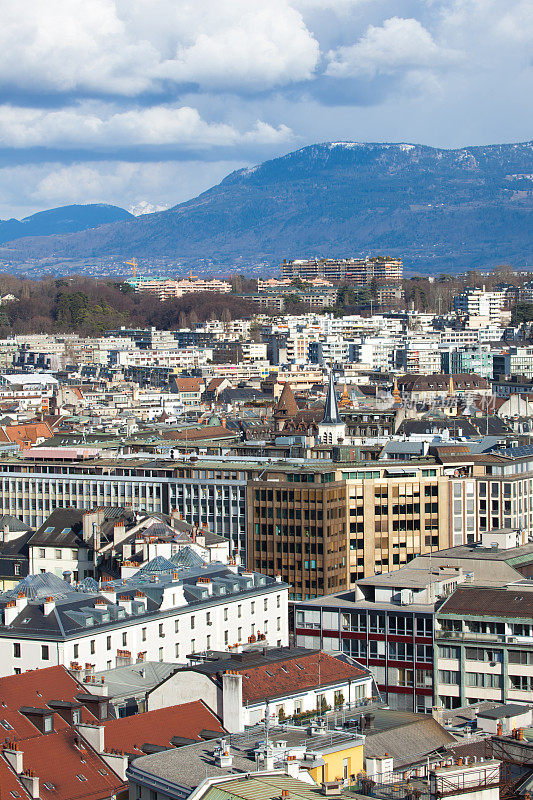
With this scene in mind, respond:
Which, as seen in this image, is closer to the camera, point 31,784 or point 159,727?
point 31,784

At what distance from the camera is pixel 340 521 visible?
88.2m

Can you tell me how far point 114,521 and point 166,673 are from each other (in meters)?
33.4

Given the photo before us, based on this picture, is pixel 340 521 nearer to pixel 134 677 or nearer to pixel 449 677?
pixel 449 677

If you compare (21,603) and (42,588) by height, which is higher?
(42,588)

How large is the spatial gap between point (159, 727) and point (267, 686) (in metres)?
4.58

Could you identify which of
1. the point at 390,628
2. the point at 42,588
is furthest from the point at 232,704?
the point at 42,588

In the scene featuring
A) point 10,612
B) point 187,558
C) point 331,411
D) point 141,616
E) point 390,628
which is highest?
point 331,411

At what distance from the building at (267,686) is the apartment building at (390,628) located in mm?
8380

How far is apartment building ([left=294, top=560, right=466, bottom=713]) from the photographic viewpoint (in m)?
60.2

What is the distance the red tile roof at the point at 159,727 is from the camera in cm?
4362

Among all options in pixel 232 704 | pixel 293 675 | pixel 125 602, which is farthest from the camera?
pixel 125 602

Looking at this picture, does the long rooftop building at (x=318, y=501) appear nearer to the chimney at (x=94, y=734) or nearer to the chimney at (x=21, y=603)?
the chimney at (x=21, y=603)

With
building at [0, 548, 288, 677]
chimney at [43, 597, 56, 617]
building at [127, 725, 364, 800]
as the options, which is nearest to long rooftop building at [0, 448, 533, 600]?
building at [0, 548, 288, 677]

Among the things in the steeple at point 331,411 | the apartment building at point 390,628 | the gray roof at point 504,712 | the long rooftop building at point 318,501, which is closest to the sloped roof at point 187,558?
the apartment building at point 390,628
